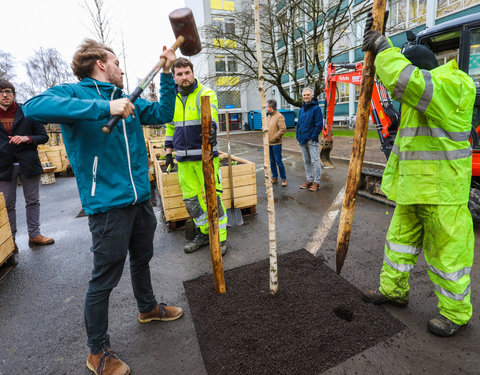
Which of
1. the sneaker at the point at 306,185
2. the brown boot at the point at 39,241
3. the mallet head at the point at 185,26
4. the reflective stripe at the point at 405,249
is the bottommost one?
the brown boot at the point at 39,241

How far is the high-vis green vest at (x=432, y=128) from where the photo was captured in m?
1.86

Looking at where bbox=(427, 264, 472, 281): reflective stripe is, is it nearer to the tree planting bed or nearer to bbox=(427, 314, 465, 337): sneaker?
bbox=(427, 314, 465, 337): sneaker

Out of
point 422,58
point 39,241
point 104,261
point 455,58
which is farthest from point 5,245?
point 455,58

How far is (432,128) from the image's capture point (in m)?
2.03

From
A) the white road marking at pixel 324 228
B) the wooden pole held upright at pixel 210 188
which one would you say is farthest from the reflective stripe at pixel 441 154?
the white road marking at pixel 324 228

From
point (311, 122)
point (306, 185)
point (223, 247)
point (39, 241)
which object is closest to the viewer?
point (223, 247)

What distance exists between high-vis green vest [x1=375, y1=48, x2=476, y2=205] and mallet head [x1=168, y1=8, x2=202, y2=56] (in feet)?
4.83

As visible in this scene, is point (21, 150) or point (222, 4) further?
point (222, 4)

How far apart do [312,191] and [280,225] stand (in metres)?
2.20

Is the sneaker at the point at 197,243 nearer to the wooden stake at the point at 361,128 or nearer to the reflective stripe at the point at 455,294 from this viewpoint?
the wooden stake at the point at 361,128

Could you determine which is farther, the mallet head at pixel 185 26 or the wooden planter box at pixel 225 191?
the wooden planter box at pixel 225 191

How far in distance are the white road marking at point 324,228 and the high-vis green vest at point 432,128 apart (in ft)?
5.66

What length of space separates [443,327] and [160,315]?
7.54ft

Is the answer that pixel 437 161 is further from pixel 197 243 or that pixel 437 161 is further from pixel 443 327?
pixel 197 243
